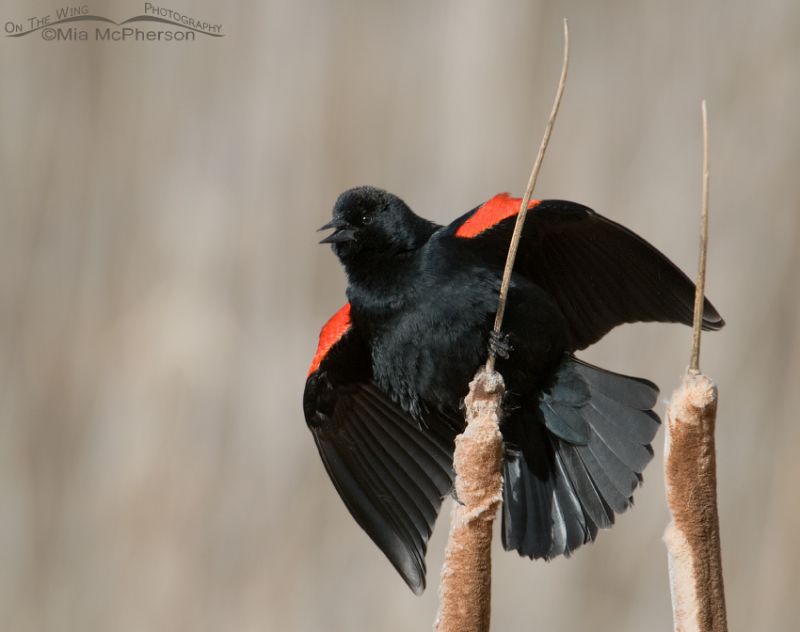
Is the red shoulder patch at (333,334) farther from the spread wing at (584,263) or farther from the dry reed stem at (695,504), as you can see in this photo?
the dry reed stem at (695,504)

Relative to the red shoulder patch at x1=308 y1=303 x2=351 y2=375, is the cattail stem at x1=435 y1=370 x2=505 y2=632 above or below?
below

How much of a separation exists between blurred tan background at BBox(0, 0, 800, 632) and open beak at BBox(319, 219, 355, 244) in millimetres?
1025

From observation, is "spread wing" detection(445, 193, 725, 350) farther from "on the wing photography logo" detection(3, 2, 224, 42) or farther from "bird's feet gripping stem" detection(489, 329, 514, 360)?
"on the wing photography logo" detection(3, 2, 224, 42)

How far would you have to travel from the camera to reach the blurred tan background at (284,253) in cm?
298

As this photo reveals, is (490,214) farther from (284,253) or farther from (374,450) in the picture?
(284,253)

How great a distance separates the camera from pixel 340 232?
2092mm

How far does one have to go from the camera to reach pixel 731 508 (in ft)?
9.75

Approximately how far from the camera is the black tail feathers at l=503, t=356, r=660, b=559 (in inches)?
79.0

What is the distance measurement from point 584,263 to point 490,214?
0.25 m

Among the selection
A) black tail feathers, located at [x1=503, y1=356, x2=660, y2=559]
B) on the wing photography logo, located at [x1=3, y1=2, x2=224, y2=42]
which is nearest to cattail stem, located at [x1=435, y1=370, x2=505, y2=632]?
black tail feathers, located at [x1=503, y1=356, x2=660, y2=559]

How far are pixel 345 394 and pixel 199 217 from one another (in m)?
1.16

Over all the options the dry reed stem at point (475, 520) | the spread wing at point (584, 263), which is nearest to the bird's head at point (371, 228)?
the spread wing at point (584, 263)

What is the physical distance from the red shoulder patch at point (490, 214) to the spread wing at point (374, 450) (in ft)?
1.34

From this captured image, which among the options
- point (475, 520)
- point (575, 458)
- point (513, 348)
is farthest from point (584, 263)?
point (475, 520)
